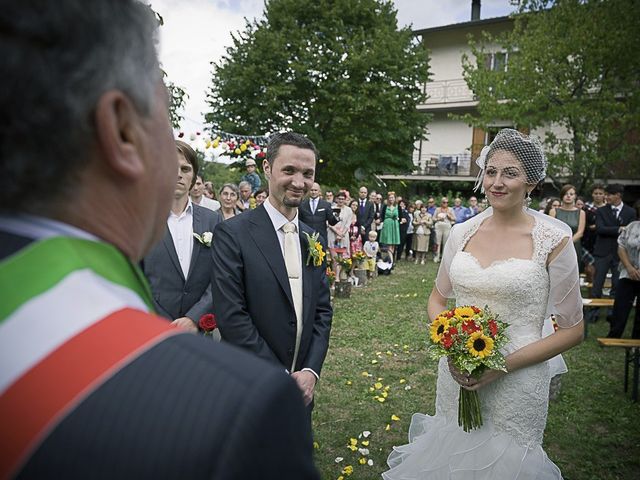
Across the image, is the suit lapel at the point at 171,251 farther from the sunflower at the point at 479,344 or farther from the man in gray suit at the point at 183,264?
the sunflower at the point at 479,344

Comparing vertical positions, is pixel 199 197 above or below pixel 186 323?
above

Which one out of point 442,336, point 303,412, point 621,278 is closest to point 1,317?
point 303,412

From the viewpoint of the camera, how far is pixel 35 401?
0.61m

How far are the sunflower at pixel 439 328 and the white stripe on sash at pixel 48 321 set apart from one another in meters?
2.68

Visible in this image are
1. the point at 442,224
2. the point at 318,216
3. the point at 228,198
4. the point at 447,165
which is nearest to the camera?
the point at 228,198

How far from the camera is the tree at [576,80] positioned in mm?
16750

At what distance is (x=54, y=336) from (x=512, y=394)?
10.2 ft

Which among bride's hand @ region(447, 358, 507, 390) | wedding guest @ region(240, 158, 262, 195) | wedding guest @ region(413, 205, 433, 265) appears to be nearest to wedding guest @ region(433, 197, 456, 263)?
wedding guest @ region(413, 205, 433, 265)

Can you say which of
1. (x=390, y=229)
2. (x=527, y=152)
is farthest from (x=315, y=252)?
(x=390, y=229)

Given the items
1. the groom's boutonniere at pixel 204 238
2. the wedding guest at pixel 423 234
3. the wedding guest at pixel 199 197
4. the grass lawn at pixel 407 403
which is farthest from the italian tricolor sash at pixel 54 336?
the wedding guest at pixel 423 234

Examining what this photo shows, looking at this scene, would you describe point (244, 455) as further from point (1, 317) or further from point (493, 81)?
point (493, 81)

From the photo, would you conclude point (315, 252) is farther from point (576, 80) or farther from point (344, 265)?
point (576, 80)

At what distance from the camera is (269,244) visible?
9.59 feet

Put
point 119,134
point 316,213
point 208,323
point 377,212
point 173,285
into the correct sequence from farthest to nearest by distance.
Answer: point 377,212 → point 316,213 → point 173,285 → point 208,323 → point 119,134
